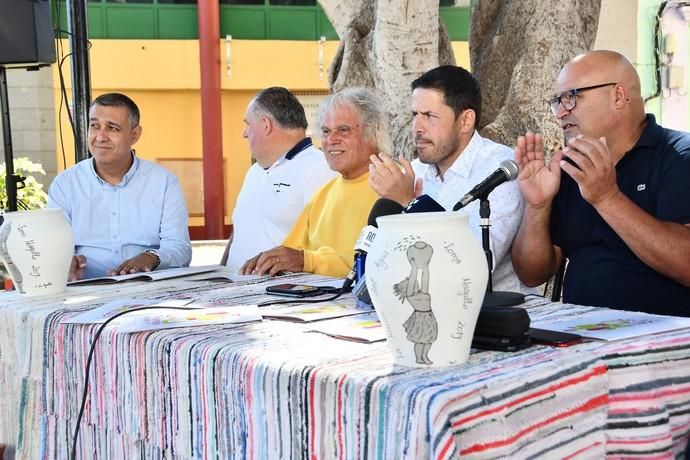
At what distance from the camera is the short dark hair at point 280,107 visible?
423cm

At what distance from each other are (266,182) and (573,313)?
2.45 metres

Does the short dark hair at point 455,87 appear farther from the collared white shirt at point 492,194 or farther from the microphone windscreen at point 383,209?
the microphone windscreen at point 383,209

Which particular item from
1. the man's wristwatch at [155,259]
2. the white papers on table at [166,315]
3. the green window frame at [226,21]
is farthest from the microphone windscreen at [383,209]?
the green window frame at [226,21]

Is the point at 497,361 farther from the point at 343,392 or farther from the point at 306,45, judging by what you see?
the point at 306,45

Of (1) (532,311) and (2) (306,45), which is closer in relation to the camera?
(1) (532,311)

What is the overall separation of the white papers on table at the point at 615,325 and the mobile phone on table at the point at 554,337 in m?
0.04

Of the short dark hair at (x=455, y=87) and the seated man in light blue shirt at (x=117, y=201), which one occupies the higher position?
the short dark hair at (x=455, y=87)

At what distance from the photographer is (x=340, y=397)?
4.62 ft

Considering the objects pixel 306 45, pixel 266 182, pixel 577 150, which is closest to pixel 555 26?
pixel 266 182

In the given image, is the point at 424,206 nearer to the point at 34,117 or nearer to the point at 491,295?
the point at 491,295

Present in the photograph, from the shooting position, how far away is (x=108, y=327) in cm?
195

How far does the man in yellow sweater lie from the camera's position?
10.8 ft

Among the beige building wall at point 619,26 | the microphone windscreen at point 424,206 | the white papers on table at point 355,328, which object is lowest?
the white papers on table at point 355,328

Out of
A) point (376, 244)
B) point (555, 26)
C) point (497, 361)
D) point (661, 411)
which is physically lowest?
point (661, 411)
